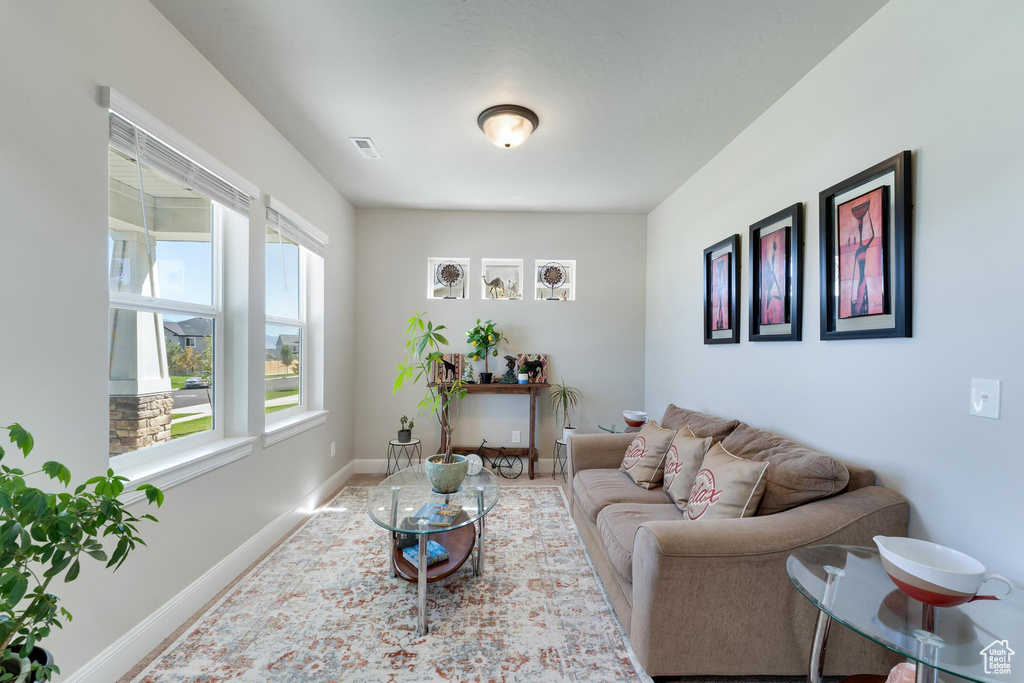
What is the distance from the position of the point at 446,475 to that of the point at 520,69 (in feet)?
6.75

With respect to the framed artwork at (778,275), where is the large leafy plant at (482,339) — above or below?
below

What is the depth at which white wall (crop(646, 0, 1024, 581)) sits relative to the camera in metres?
A: 1.27

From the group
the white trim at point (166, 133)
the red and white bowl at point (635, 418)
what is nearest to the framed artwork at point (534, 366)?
the red and white bowl at point (635, 418)

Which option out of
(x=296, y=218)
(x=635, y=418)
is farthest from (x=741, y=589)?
(x=296, y=218)

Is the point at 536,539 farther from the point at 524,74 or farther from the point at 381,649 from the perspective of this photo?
the point at 524,74

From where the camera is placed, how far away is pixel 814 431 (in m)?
2.02

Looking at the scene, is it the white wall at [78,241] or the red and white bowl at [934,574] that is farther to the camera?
the white wall at [78,241]

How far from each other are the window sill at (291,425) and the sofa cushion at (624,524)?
2004 millimetres

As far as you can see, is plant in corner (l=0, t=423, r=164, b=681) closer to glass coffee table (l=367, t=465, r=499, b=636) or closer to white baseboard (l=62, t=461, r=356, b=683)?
white baseboard (l=62, t=461, r=356, b=683)

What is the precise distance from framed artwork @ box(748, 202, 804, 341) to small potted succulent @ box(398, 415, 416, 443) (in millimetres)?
2945

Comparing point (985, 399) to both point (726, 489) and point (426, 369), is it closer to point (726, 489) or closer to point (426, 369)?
point (726, 489)

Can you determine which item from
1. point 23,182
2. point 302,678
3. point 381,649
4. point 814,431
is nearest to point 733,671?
point 814,431

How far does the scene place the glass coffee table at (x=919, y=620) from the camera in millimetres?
912

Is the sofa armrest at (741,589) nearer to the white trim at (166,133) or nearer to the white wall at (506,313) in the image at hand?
the white trim at (166,133)
